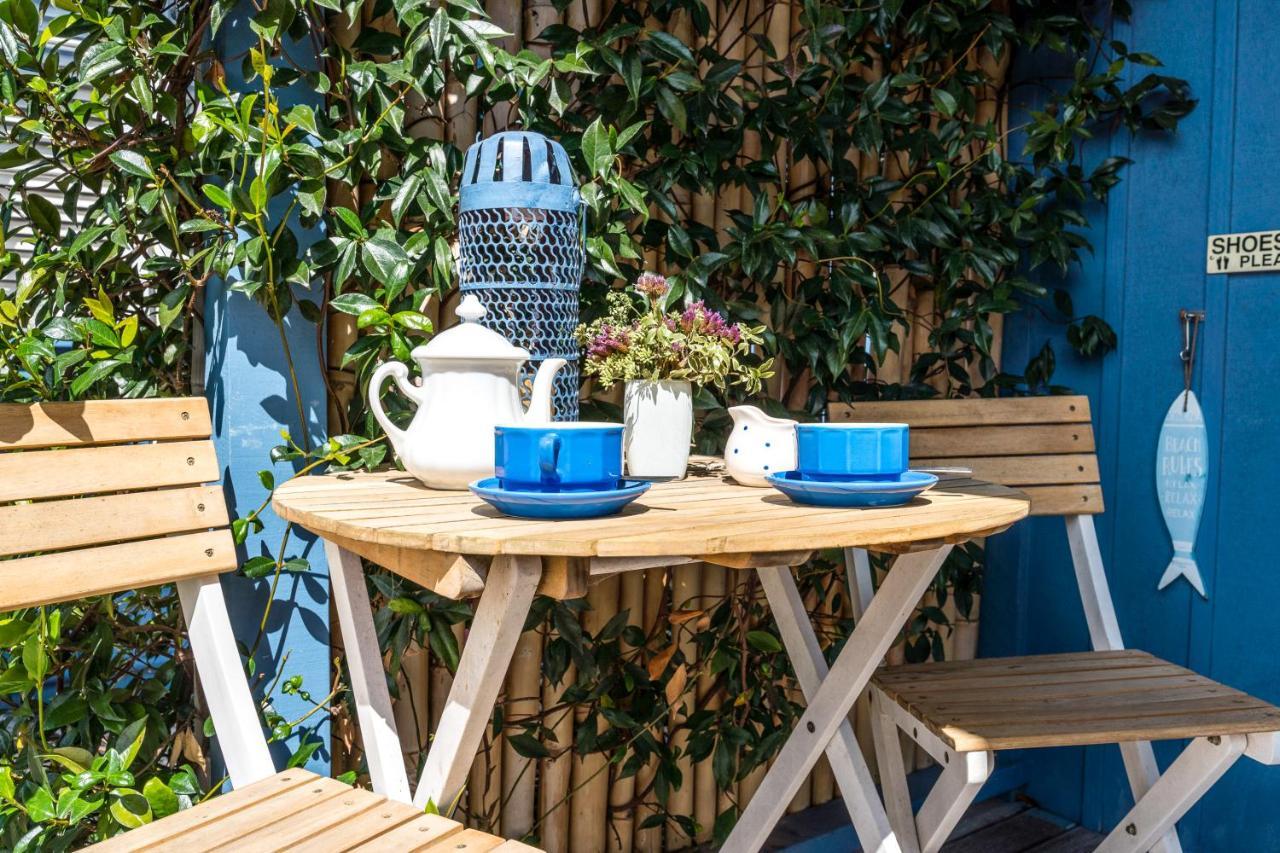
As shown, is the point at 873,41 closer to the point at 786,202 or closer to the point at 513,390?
the point at 786,202

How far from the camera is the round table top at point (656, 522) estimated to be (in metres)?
1.15

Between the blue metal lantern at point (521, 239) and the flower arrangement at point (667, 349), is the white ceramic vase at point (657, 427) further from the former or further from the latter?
the blue metal lantern at point (521, 239)

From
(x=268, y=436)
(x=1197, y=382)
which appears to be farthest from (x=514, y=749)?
(x=1197, y=382)

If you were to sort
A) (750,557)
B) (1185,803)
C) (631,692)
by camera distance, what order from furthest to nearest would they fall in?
(631,692), (1185,803), (750,557)

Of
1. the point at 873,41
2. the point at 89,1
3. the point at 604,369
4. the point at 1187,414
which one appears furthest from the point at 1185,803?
the point at 89,1

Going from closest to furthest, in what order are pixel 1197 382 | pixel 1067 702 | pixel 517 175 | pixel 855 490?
1. pixel 855 490
2. pixel 517 175
3. pixel 1067 702
4. pixel 1197 382

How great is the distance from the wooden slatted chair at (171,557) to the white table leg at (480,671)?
6cm

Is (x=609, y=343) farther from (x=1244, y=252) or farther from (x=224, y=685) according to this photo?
(x=1244, y=252)

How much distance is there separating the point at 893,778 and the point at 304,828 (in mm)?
1386

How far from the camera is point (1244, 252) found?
2.60 m

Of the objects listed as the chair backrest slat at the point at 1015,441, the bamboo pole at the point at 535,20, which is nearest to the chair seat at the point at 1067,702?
the chair backrest slat at the point at 1015,441

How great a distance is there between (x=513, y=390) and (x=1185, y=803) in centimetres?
149

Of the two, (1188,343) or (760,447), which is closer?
(760,447)

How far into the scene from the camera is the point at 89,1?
181 cm
